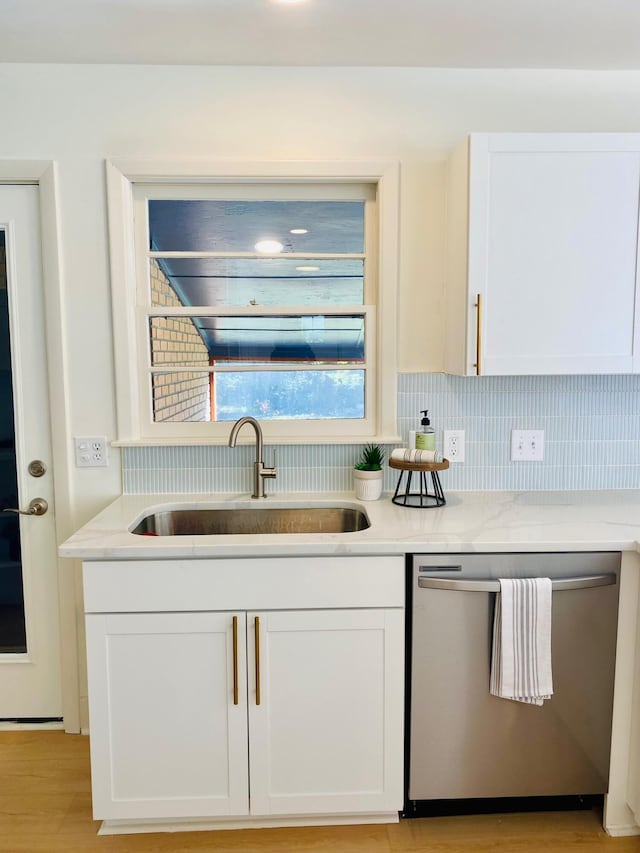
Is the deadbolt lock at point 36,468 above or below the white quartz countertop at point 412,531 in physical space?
above

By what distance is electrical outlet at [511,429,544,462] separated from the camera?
2.59 meters

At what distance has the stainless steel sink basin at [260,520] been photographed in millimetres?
2459

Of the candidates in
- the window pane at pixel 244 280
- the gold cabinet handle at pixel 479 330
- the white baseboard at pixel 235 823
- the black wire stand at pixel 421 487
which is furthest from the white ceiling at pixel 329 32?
the white baseboard at pixel 235 823

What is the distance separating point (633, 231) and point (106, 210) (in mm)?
1846

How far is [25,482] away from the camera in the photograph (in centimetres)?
258

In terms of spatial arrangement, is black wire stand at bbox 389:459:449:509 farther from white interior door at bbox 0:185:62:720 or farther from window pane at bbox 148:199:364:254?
white interior door at bbox 0:185:62:720

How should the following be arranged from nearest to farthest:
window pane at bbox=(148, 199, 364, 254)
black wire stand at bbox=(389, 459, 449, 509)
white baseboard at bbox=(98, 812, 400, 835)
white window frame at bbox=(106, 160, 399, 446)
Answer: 1. white baseboard at bbox=(98, 812, 400, 835)
2. black wire stand at bbox=(389, 459, 449, 509)
3. white window frame at bbox=(106, 160, 399, 446)
4. window pane at bbox=(148, 199, 364, 254)

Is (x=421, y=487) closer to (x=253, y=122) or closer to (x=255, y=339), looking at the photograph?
(x=255, y=339)

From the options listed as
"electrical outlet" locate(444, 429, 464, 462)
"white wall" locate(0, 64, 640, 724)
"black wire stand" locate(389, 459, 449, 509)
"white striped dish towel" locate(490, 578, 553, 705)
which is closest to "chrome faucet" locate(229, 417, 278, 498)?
"black wire stand" locate(389, 459, 449, 509)

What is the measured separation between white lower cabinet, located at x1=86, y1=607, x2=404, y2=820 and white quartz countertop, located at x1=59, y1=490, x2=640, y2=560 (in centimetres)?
20

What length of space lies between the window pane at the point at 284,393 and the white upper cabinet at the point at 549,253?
1.73 feet

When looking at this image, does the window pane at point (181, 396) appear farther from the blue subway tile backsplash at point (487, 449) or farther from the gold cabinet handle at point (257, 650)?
the gold cabinet handle at point (257, 650)

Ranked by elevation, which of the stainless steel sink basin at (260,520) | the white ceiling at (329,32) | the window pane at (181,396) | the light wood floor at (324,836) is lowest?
the light wood floor at (324,836)

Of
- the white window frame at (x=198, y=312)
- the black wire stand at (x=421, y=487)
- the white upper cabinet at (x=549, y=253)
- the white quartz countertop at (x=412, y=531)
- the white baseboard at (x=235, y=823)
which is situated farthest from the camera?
the white window frame at (x=198, y=312)
